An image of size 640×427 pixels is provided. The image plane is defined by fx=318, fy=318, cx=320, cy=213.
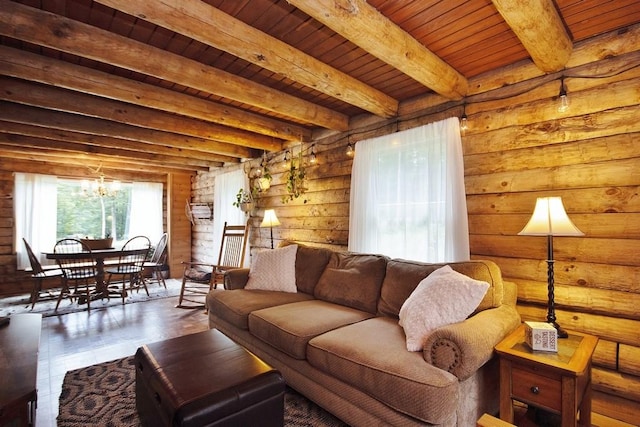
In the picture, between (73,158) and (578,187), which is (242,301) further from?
(73,158)

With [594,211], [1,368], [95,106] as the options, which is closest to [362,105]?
[594,211]

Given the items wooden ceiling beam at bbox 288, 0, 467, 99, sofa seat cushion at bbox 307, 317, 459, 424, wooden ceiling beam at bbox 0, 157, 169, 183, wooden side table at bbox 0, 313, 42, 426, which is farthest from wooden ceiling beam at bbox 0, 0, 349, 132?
wooden ceiling beam at bbox 0, 157, 169, 183

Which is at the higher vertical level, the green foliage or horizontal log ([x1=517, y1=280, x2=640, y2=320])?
the green foliage

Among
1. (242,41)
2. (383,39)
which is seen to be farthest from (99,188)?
(383,39)

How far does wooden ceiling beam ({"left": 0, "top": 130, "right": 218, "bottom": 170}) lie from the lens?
395 cm

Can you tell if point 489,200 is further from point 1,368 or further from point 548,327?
point 1,368

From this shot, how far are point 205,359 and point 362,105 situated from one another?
2306mm

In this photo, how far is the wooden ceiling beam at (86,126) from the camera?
3156mm

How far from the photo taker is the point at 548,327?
1660 mm

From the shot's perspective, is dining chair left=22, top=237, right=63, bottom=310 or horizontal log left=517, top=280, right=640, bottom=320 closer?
horizontal log left=517, top=280, right=640, bottom=320

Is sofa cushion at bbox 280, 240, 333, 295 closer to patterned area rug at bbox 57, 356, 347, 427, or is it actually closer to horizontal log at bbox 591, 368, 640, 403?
patterned area rug at bbox 57, 356, 347, 427

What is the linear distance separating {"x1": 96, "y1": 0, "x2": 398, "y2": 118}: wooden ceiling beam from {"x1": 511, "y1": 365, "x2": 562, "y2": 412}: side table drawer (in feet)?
7.22

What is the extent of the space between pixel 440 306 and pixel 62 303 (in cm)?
534

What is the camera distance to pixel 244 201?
16.2 ft
